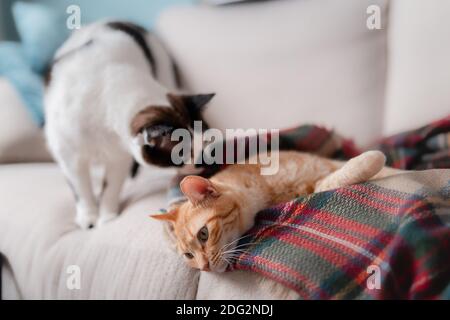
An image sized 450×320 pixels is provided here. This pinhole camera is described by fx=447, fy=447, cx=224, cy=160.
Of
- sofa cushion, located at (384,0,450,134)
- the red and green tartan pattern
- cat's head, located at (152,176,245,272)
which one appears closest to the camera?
the red and green tartan pattern

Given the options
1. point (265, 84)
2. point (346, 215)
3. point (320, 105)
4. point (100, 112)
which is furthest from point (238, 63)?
point (346, 215)

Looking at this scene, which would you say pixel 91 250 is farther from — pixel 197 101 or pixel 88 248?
pixel 197 101

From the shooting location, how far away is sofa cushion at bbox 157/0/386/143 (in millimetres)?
930

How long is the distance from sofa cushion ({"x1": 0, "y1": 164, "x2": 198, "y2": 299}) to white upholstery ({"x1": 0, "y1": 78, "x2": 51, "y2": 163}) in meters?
0.14

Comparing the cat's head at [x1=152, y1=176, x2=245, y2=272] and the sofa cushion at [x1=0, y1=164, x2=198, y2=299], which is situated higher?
the cat's head at [x1=152, y1=176, x2=245, y2=272]

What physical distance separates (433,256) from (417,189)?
12 cm

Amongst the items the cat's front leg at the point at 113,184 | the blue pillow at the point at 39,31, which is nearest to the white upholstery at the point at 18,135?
the blue pillow at the point at 39,31

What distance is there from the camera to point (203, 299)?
750mm

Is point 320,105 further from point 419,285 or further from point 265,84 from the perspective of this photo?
point 419,285

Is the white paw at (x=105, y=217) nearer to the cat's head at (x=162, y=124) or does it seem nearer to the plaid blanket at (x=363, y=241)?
the cat's head at (x=162, y=124)

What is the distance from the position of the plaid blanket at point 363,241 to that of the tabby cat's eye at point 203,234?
64 millimetres

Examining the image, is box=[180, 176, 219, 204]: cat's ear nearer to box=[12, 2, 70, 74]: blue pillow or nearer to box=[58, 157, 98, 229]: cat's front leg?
box=[58, 157, 98, 229]: cat's front leg

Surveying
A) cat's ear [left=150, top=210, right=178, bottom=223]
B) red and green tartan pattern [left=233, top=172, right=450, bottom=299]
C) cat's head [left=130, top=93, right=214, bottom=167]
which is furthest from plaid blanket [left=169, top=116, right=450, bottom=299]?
cat's head [left=130, top=93, right=214, bottom=167]

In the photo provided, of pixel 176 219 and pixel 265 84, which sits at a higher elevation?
pixel 265 84
